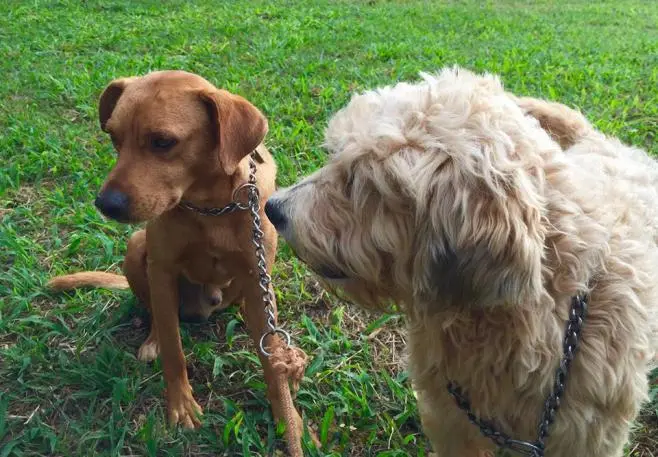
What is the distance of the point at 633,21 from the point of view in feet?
46.0

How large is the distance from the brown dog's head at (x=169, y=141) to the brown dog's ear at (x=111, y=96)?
0.22 m

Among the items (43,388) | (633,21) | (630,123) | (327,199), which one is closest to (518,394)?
(327,199)

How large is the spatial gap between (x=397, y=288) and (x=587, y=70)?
6.86 m

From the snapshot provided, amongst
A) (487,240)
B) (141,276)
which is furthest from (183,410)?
(487,240)

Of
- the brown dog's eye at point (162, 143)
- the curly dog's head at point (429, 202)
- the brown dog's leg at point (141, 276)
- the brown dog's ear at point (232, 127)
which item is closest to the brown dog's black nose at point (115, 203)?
the brown dog's eye at point (162, 143)

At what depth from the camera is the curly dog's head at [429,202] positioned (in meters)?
1.86

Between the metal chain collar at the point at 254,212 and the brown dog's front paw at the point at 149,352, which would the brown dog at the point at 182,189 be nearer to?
the metal chain collar at the point at 254,212

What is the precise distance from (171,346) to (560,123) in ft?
7.51

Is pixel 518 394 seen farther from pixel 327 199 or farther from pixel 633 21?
pixel 633 21

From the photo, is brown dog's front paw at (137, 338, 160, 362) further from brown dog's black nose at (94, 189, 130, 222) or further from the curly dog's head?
the curly dog's head

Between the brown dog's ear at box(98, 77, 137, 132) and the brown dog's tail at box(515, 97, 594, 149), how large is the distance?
6.99ft

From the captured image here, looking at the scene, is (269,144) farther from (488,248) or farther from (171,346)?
(488,248)

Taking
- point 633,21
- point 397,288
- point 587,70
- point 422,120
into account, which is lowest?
point 633,21

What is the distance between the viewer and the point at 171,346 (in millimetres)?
3096
